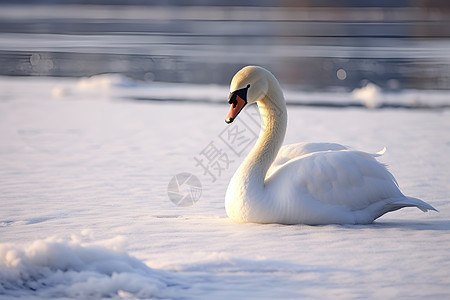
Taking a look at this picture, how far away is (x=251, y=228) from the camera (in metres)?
4.77

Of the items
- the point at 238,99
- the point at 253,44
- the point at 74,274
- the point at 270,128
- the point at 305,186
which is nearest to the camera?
the point at 74,274

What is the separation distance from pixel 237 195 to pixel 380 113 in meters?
6.58

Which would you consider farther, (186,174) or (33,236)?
(186,174)

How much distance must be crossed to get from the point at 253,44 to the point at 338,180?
23473mm

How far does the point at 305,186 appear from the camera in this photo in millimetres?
4773

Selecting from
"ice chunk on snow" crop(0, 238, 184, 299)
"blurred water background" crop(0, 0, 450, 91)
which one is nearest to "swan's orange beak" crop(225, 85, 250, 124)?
"ice chunk on snow" crop(0, 238, 184, 299)

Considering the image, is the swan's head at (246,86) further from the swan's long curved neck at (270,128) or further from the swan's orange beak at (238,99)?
the swan's long curved neck at (270,128)

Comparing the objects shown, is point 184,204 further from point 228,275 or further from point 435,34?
point 435,34

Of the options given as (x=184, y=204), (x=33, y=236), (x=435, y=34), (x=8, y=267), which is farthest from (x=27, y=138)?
(x=435, y=34)

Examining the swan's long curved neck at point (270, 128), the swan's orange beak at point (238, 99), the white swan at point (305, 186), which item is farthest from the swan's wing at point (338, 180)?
the swan's orange beak at point (238, 99)

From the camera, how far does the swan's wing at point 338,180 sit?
15.6ft

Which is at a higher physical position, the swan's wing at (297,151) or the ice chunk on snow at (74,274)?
the swan's wing at (297,151)

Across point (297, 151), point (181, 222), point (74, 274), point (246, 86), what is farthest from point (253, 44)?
point (74, 274)

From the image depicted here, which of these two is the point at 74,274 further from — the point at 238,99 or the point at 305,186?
the point at 238,99
